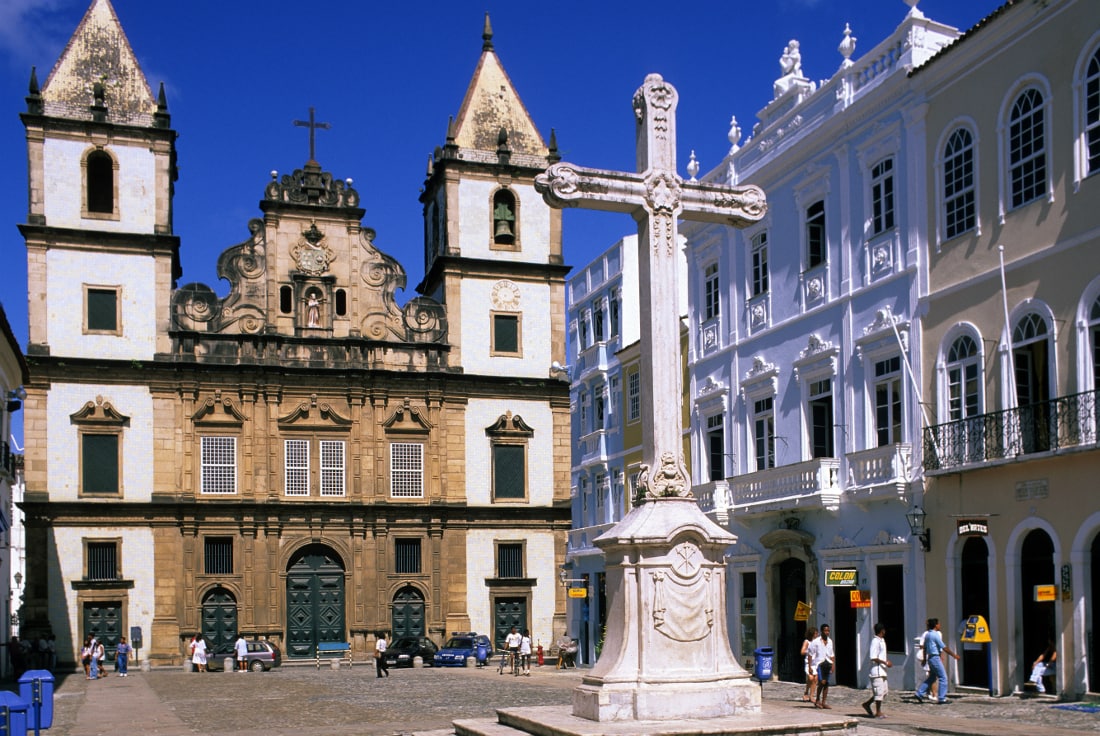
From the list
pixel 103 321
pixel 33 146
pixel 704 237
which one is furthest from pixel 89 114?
pixel 704 237

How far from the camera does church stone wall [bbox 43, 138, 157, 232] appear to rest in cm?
4438

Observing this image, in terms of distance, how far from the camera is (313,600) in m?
45.3

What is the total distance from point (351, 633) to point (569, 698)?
73.1ft

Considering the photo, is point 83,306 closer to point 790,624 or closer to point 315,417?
point 315,417

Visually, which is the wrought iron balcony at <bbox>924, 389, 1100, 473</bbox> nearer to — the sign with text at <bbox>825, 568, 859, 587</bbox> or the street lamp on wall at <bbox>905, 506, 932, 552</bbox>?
the street lamp on wall at <bbox>905, 506, 932, 552</bbox>

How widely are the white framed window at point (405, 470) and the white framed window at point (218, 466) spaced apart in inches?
217

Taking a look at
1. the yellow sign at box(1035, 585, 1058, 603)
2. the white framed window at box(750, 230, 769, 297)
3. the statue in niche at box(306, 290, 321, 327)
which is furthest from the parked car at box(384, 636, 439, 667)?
the yellow sign at box(1035, 585, 1058, 603)

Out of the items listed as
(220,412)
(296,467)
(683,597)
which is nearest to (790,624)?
(683,597)

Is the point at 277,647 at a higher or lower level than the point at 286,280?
lower

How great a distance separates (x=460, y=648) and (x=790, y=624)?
17949mm

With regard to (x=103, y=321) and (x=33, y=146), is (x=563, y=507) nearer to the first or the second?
(x=103, y=321)

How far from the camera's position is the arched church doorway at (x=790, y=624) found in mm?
27484

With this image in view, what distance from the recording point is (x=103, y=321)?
44469 mm

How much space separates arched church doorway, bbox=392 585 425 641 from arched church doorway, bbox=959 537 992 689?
26810 mm
